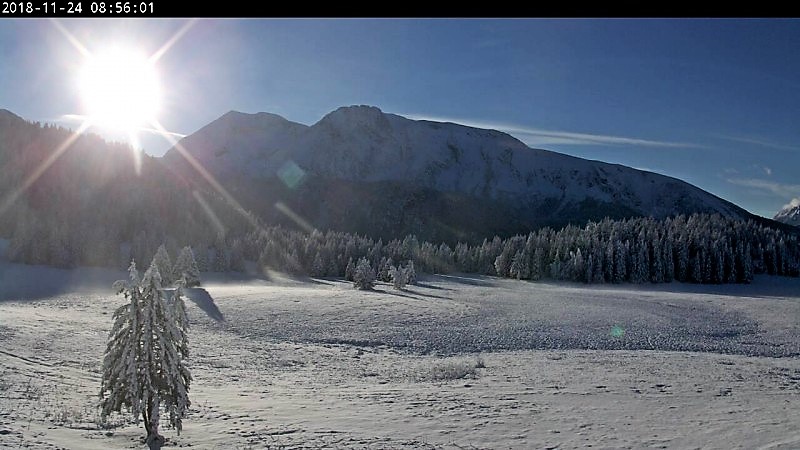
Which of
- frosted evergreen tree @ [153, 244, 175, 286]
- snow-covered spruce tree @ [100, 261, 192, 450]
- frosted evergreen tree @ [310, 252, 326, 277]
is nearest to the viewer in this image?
snow-covered spruce tree @ [100, 261, 192, 450]

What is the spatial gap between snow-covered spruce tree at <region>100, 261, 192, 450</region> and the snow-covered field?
1.01 m

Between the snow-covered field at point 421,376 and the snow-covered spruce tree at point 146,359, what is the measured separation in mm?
1007

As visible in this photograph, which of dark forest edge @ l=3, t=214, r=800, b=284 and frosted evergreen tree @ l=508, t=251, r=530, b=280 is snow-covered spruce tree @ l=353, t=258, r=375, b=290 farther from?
frosted evergreen tree @ l=508, t=251, r=530, b=280

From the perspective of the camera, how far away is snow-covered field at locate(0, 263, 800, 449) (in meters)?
14.9

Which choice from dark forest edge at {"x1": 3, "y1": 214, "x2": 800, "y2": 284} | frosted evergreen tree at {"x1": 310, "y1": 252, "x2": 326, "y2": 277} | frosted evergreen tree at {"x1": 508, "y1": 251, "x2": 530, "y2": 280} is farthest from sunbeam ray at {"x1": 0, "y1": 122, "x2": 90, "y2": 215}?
frosted evergreen tree at {"x1": 508, "y1": 251, "x2": 530, "y2": 280}

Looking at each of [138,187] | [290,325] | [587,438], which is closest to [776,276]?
[290,325]

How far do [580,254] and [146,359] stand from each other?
92.5 meters

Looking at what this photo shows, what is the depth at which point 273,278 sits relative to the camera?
86375 millimetres

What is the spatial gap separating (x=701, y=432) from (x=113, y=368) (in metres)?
17.7

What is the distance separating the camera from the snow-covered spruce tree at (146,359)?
14195 mm

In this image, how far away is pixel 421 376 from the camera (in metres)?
24.1

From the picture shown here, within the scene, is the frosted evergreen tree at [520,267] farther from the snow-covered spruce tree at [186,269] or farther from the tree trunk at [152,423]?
the tree trunk at [152,423]

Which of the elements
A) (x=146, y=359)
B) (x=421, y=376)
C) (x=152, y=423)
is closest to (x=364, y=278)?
(x=421, y=376)

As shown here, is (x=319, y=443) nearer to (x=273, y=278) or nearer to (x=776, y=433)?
(x=776, y=433)
